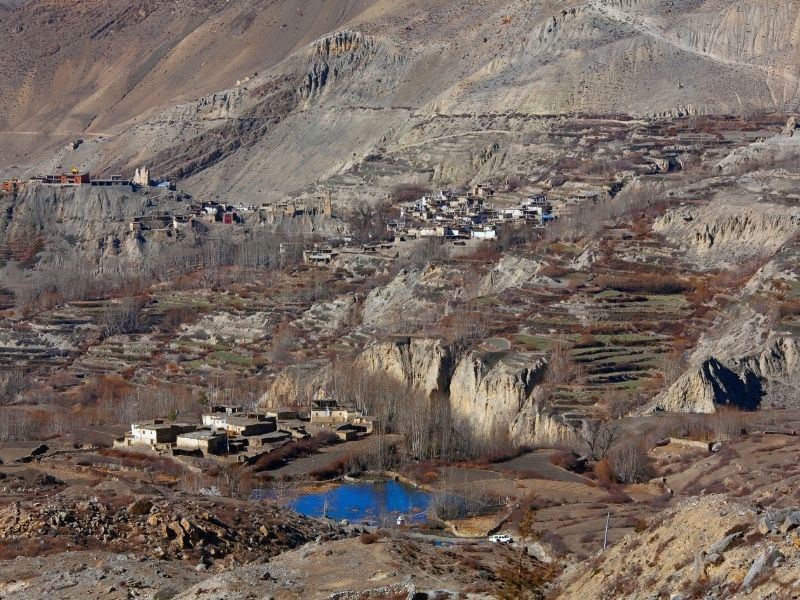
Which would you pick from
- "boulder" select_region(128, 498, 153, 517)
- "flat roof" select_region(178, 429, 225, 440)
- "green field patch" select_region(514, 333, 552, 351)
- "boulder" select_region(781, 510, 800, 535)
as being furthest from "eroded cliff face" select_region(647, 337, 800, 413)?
"boulder" select_region(781, 510, 800, 535)

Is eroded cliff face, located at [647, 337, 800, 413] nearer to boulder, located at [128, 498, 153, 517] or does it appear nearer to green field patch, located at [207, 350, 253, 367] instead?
green field patch, located at [207, 350, 253, 367]

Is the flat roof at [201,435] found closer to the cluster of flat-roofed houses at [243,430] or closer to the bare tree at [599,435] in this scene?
the cluster of flat-roofed houses at [243,430]

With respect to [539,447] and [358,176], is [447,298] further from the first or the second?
[358,176]

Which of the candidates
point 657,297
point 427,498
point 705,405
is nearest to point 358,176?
point 657,297

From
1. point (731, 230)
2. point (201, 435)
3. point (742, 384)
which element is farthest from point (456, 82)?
point (201, 435)

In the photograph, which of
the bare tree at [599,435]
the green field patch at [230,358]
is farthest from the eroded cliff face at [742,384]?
the green field patch at [230,358]

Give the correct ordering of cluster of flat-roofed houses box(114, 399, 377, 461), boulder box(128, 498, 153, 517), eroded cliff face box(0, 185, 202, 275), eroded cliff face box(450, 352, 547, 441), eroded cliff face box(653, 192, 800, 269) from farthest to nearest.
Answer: eroded cliff face box(0, 185, 202, 275) < eroded cliff face box(653, 192, 800, 269) < eroded cliff face box(450, 352, 547, 441) < cluster of flat-roofed houses box(114, 399, 377, 461) < boulder box(128, 498, 153, 517)
